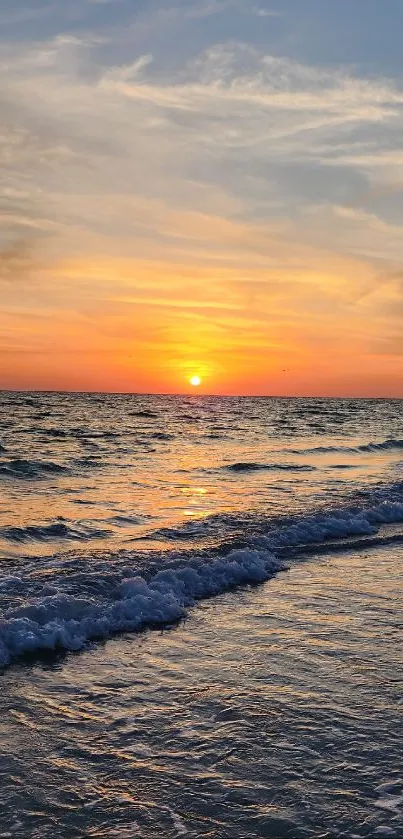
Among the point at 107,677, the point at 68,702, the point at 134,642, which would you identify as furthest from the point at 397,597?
the point at 68,702

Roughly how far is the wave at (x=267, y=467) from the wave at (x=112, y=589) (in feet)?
46.1

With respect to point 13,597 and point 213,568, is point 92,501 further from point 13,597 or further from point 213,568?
point 13,597

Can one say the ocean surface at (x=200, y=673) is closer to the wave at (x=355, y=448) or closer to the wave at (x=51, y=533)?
the wave at (x=51, y=533)

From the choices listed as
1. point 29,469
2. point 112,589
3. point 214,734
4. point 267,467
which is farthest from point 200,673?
point 267,467

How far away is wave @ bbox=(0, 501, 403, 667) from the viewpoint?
8484 millimetres

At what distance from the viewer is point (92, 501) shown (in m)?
19.9

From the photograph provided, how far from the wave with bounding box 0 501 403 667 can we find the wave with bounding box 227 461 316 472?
1405 cm

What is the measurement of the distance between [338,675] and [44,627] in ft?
11.7

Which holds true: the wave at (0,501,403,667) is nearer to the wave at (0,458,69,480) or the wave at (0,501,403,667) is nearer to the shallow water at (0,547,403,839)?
the shallow water at (0,547,403,839)

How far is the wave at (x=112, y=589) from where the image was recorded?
27.8 feet

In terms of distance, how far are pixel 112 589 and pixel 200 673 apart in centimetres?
326

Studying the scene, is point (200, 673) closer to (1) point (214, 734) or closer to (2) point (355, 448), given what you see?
(1) point (214, 734)

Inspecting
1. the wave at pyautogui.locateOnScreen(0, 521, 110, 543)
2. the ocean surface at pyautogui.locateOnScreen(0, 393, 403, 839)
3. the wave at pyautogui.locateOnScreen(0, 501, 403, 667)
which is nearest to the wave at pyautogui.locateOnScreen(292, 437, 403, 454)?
the ocean surface at pyautogui.locateOnScreen(0, 393, 403, 839)

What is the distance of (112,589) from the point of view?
33.9 ft
